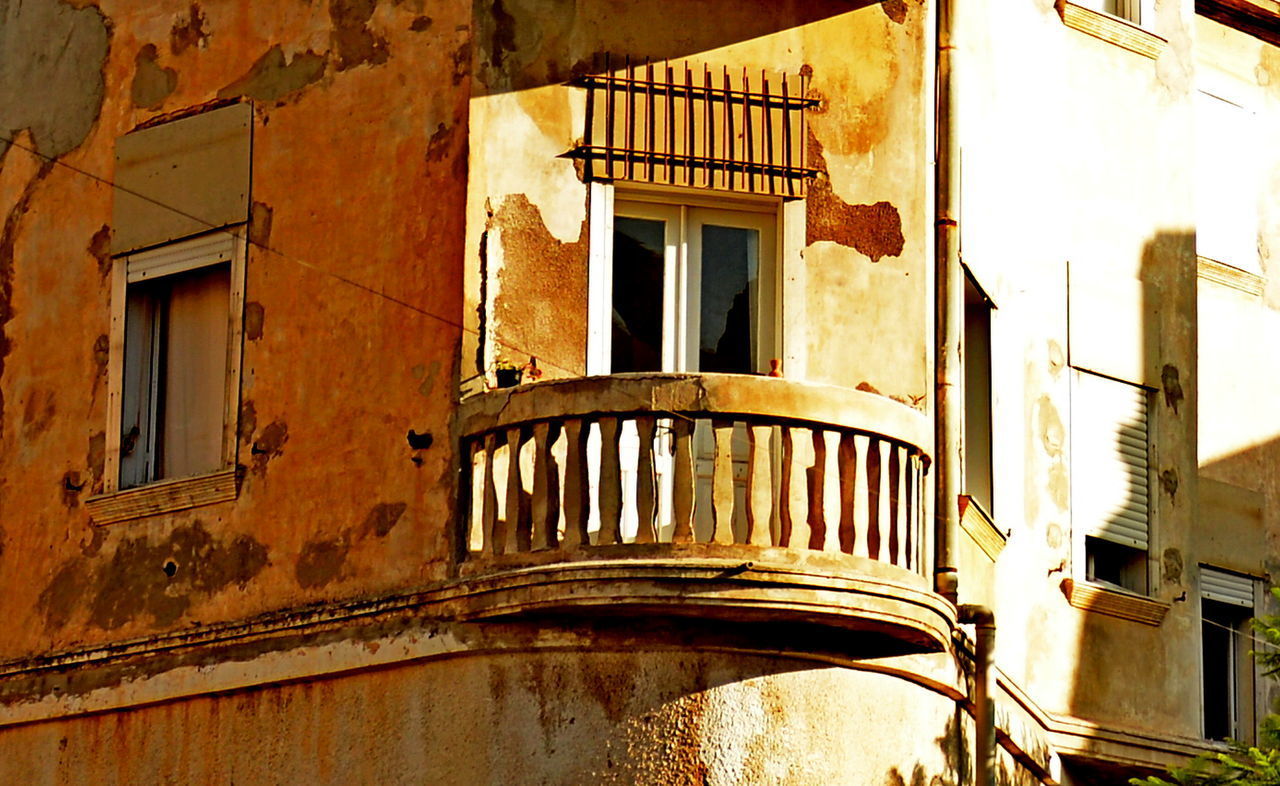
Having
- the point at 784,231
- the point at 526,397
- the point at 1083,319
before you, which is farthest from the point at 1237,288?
the point at 526,397

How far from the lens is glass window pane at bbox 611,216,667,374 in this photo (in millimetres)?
15727

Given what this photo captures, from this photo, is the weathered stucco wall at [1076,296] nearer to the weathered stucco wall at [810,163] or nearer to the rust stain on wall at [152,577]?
the weathered stucco wall at [810,163]

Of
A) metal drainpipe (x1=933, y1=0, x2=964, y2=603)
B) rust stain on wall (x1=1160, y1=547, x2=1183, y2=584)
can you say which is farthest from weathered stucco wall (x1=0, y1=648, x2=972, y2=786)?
rust stain on wall (x1=1160, y1=547, x2=1183, y2=584)

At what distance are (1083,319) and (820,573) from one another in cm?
543

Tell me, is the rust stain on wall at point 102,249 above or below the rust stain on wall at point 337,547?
above

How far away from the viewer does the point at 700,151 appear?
1585 centimetres

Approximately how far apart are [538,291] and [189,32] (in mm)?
3531

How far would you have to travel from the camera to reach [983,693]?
53.0 ft

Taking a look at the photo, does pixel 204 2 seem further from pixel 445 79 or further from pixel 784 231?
pixel 784 231

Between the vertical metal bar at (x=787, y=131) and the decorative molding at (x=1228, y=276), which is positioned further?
the decorative molding at (x=1228, y=276)

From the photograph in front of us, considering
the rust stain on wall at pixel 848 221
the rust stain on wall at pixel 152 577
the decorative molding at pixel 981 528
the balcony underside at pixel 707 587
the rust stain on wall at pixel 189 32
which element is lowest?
the balcony underside at pixel 707 587

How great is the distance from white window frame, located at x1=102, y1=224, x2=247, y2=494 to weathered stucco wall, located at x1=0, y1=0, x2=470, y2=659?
9 centimetres

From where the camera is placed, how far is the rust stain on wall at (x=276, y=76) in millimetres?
16828

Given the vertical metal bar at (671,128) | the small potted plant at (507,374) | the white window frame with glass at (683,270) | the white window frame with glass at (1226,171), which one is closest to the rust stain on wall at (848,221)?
the white window frame with glass at (683,270)
